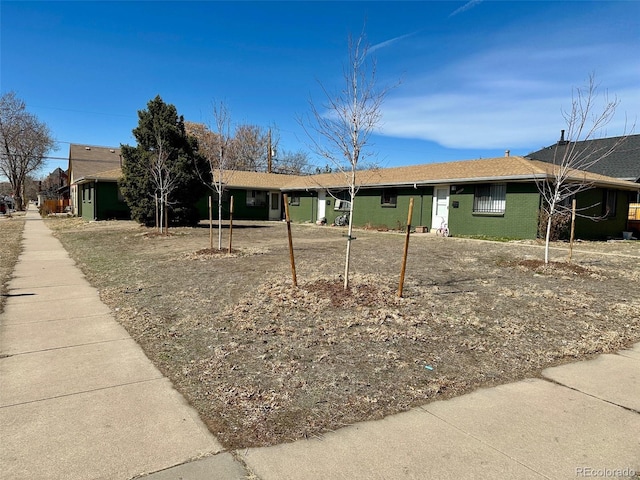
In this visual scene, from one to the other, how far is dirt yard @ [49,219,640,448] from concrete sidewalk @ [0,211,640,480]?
184mm

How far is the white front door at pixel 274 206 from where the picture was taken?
30250 millimetres

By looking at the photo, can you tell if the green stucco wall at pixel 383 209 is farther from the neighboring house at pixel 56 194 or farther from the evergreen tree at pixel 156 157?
the neighboring house at pixel 56 194

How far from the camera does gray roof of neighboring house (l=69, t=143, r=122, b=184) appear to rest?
37144 millimetres

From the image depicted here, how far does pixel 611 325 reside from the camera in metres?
5.39

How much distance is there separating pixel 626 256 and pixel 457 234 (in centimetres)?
684

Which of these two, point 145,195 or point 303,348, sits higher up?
point 145,195

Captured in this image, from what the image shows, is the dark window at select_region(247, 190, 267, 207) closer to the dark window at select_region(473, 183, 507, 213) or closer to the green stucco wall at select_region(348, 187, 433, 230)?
the green stucco wall at select_region(348, 187, 433, 230)

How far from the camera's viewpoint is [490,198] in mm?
17391

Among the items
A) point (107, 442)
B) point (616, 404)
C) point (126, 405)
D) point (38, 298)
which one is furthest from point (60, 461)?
point (38, 298)

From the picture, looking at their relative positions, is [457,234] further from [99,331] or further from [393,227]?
[99,331]

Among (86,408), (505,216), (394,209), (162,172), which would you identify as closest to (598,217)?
(505,216)

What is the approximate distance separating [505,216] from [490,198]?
42.8 inches

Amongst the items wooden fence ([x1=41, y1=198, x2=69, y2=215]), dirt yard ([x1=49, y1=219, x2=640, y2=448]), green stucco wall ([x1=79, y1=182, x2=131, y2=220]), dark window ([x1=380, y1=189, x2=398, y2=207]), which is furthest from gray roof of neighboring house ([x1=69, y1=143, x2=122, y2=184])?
dirt yard ([x1=49, y1=219, x2=640, y2=448])

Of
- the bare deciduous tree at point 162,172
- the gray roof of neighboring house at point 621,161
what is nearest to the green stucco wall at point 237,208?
the bare deciduous tree at point 162,172
